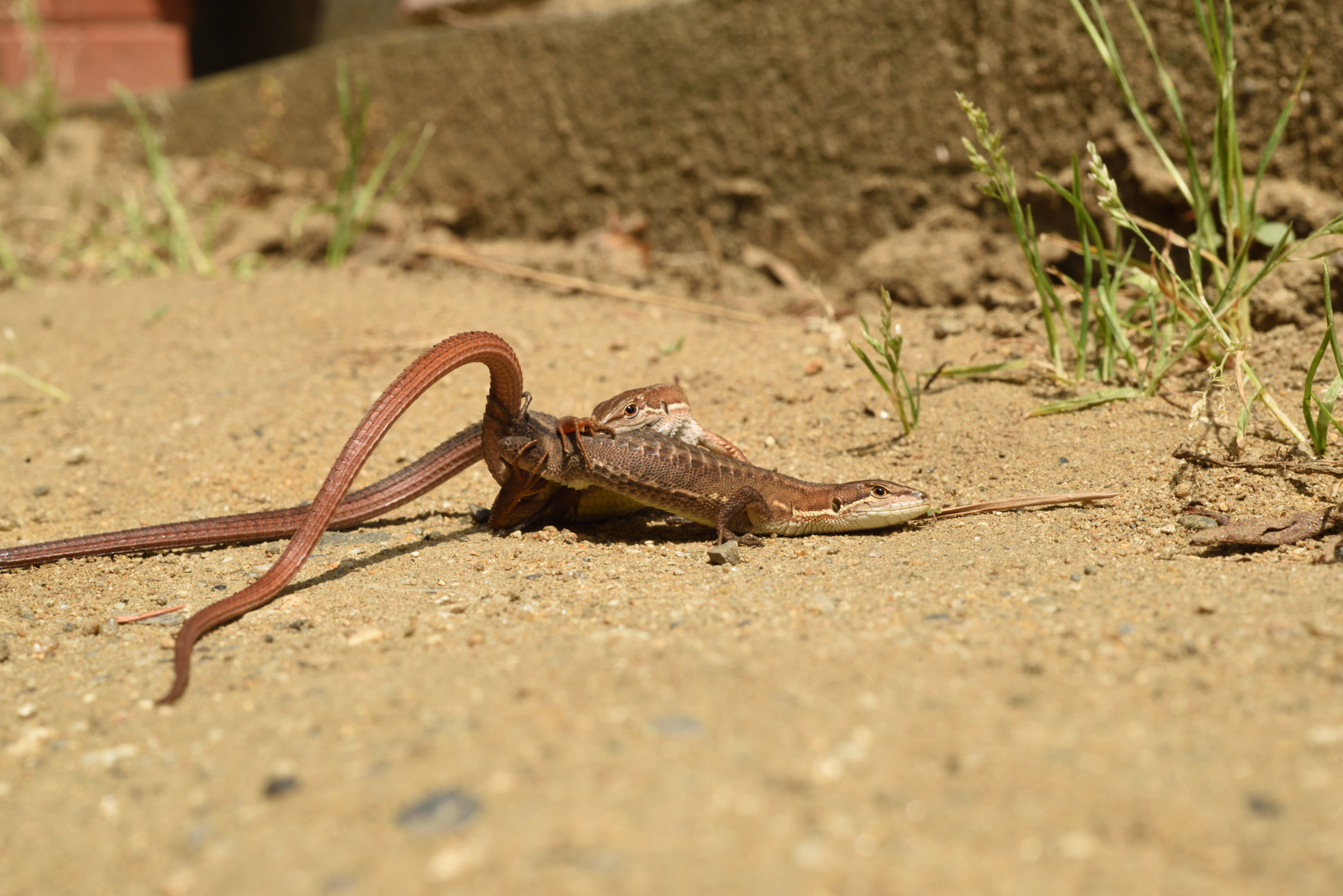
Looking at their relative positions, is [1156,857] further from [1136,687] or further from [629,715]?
[629,715]

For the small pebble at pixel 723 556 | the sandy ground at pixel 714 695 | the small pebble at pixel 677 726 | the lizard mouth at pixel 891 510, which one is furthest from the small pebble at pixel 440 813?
the lizard mouth at pixel 891 510

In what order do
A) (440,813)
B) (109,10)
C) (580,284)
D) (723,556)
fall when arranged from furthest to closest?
(109,10) < (580,284) < (723,556) < (440,813)

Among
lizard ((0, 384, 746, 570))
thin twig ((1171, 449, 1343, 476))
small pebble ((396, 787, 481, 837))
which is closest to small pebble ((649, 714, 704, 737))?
small pebble ((396, 787, 481, 837))

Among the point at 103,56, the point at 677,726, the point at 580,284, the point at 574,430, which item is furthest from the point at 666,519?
the point at 103,56

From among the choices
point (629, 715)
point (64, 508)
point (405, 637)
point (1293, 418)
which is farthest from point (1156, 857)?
point (64, 508)

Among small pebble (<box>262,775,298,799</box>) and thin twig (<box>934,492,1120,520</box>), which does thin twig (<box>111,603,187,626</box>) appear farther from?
thin twig (<box>934,492,1120,520</box>)

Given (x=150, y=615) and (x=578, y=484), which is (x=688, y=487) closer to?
(x=578, y=484)
